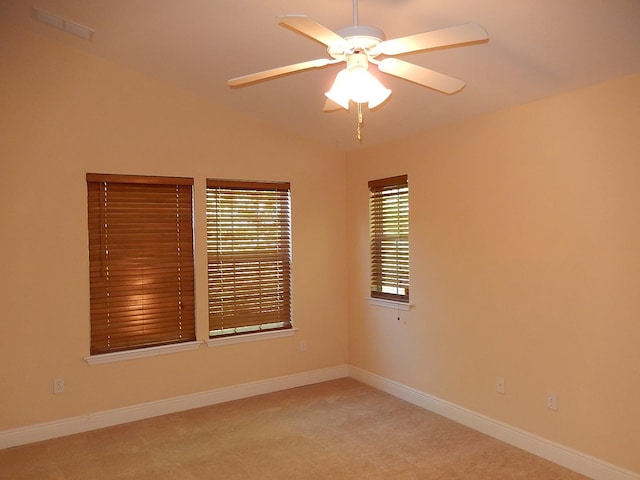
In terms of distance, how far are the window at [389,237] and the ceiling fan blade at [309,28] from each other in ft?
9.04

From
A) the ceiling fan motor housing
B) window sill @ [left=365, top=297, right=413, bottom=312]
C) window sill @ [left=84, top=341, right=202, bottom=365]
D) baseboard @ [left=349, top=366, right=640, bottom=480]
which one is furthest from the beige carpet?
the ceiling fan motor housing

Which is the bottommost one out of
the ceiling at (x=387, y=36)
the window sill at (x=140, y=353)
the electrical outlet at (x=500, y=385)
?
the electrical outlet at (x=500, y=385)

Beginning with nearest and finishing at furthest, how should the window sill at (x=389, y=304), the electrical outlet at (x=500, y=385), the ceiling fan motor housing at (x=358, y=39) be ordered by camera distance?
the ceiling fan motor housing at (x=358, y=39) → the electrical outlet at (x=500, y=385) → the window sill at (x=389, y=304)

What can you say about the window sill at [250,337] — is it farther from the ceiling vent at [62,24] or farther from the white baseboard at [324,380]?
the ceiling vent at [62,24]

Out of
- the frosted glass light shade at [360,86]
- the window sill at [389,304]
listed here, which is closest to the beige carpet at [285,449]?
the window sill at [389,304]

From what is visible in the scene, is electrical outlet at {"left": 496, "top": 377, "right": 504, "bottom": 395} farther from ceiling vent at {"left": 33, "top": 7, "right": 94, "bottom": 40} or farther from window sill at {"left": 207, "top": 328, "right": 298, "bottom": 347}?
ceiling vent at {"left": 33, "top": 7, "right": 94, "bottom": 40}

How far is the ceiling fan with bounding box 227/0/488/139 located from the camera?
5.81 feet

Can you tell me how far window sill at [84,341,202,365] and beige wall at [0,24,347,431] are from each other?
55 mm

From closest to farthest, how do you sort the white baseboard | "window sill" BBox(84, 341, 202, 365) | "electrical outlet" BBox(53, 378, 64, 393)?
the white baseboard, "electrical outlet" BBox(53, 378, 64, 393), "window sill" BBox(84, 341, 202, 365)

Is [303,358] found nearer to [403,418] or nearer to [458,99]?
[403,418]

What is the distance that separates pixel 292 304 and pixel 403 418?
159 cm

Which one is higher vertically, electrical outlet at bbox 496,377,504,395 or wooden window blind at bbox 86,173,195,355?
A: wooden window blind at bbox 86,173,195,355

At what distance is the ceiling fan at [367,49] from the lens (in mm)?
1770

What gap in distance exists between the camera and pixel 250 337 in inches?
188
